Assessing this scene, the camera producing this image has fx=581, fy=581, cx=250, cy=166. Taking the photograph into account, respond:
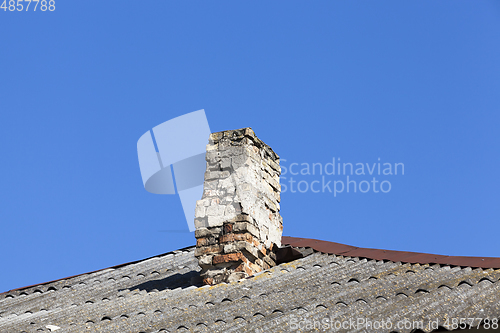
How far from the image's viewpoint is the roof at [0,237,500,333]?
401cm

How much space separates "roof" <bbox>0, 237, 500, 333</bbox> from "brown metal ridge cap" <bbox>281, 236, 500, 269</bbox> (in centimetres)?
1

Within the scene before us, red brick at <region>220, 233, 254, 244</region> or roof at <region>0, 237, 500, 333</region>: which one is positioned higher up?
red brick at <region>220, 233, 254, 244</region>

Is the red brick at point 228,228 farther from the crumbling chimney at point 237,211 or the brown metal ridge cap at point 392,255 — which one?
the brown metal ridge cap at point 392,255

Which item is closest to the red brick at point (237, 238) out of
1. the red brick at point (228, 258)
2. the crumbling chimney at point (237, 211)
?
the crumbling chimney at point (237, 211)

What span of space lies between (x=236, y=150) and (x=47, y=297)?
254cm

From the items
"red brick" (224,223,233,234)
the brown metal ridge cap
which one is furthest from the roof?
"red brick" (224,223,233,234)

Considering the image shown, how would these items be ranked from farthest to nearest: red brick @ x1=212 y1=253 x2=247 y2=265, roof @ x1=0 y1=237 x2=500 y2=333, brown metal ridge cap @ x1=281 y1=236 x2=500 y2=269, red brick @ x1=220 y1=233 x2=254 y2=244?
1. red brick @ x1=220 y1=233 x2=254 y2=244
2. red brick @ x1=212 y1=253 x2=247 y2=265
3. brown metal ridge cap @ x1=281 y1=236 x2=500 y2=269
4. roof @ x1=0 y1=237 x2=500 y2=333

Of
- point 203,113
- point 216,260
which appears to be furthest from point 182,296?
point 203,113

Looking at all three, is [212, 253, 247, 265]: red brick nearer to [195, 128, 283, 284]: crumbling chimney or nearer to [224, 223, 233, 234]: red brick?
[195, 128, 283, 284]: crumbling chimney

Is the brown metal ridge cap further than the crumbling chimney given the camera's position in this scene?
No

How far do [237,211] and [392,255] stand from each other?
1546 mm

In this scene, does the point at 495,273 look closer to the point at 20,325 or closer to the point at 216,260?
the point at 216,260

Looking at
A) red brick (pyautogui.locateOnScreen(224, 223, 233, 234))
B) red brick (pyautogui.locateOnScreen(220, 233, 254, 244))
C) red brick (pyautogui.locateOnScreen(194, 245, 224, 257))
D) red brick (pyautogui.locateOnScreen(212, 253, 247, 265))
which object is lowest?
red brick (pyautogui.locateOnScreen(212, 253, 247, 265))

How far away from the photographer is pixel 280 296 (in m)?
4.69
